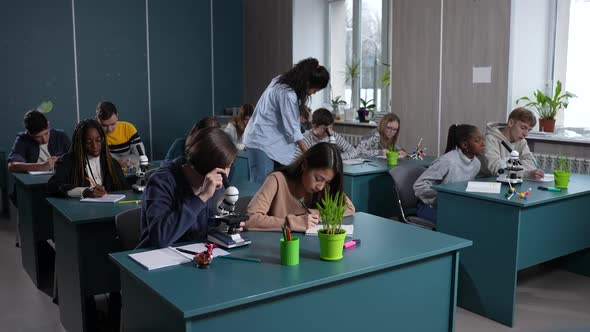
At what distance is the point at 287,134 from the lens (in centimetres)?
406

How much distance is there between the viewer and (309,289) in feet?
5.64

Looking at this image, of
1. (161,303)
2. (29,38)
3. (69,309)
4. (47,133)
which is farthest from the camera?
(29,38)

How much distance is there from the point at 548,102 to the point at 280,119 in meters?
2.30

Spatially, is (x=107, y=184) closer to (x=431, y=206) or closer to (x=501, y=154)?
(x=431, y=206)

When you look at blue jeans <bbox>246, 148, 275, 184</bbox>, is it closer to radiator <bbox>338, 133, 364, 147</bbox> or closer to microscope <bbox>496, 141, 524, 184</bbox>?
microscope <bbox>496, 141, 524, 184</bbox>

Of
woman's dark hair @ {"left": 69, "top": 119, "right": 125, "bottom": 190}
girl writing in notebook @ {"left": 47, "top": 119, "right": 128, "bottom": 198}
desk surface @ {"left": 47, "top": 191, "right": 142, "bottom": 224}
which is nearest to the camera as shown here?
desk surface @ {"left": 47, "top": 191, "right": 142, "bottom": 224}

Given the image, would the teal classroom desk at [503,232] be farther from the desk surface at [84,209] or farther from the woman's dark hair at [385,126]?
the desk surface at [84,209]

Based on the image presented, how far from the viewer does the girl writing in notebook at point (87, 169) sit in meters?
3.02

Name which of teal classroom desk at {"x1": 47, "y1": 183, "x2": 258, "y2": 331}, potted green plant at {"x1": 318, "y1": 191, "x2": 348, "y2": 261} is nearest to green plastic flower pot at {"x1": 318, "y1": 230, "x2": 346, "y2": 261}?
potted green plant at {"x1": 318, "y1": 191, "x2": 348, "y2": 261}

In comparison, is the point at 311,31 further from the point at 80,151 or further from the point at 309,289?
the point at 309,289

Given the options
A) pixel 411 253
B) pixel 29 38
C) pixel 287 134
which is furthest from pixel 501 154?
pixel 29 38

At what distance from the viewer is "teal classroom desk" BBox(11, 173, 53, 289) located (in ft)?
11.4

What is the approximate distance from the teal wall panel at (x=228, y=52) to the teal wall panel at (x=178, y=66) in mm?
130

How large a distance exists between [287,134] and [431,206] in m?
1.17
